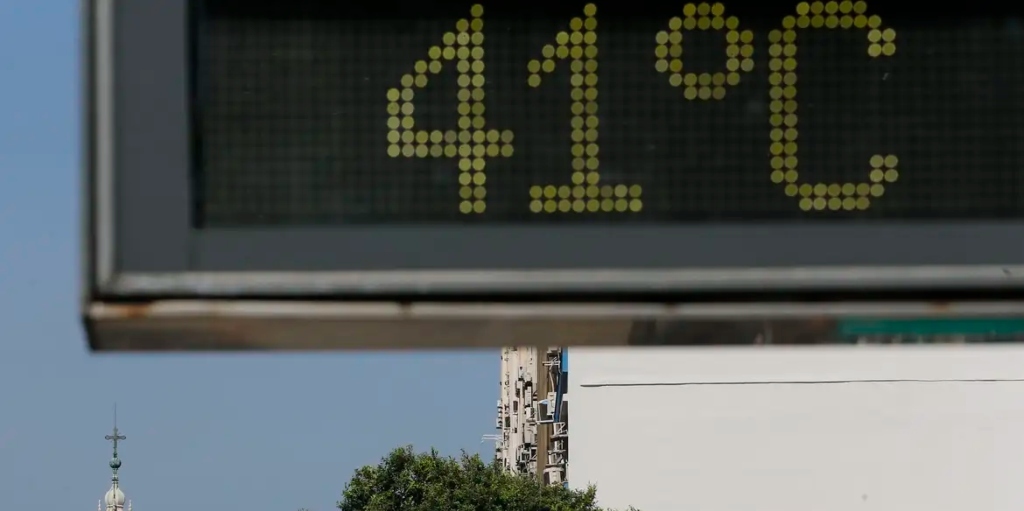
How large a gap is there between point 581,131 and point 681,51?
0.74 feet

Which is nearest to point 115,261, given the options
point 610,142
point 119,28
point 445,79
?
point 119,28

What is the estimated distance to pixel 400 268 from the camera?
3492 mm

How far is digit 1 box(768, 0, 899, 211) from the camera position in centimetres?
355

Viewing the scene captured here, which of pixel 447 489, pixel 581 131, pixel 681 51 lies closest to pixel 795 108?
pixel 681 51

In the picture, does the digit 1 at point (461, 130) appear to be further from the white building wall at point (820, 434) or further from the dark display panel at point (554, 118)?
the white building wall at point (820, 434)

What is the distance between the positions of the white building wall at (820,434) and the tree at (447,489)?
2.75 meters

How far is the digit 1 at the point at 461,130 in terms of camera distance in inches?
139

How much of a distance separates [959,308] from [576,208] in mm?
683

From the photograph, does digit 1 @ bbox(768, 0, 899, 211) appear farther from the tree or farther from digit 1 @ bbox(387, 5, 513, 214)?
the tree

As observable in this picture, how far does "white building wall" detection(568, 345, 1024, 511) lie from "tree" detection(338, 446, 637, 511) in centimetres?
275

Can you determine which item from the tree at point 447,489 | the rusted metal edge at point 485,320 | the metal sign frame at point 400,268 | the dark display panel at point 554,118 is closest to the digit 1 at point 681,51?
the dark display panel at point 554,118

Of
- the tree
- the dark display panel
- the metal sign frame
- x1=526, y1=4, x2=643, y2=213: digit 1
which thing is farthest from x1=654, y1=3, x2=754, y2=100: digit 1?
the tree

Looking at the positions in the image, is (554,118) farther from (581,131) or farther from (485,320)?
(485,320)

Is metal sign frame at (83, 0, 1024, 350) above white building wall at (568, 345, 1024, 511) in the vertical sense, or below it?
above
